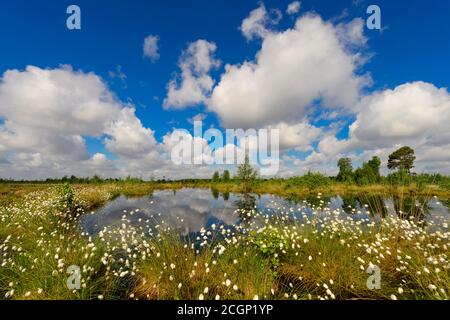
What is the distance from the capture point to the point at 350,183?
1609 inches

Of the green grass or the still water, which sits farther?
the still water

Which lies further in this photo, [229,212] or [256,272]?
[229,212]

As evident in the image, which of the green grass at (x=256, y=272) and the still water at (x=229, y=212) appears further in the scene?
the still water at (x=229, y=212)

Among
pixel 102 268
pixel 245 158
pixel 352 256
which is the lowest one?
pixel 102 268

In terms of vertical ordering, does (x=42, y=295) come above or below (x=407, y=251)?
below

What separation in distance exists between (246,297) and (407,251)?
3992mm

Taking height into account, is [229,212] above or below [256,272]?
below
